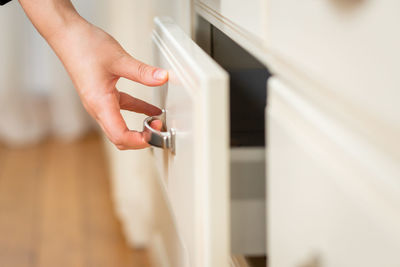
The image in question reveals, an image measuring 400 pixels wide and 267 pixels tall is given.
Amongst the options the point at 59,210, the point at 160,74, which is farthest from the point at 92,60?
the point at 59,210

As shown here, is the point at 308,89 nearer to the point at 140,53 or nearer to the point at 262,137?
A: the point at 262,137

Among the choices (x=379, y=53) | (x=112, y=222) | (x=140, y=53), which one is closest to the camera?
(x=379, y=53)

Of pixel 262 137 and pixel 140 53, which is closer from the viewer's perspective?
pixel 262 137

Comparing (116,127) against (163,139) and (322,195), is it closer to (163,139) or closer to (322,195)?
(163,139)

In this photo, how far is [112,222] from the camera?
170 centimetres

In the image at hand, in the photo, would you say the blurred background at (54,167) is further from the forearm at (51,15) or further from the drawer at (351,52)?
the drawer at (351,52)

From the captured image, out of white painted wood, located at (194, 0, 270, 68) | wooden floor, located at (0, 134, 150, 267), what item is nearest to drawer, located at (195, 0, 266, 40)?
white painted wood, located at (194, 0, 270, 68)

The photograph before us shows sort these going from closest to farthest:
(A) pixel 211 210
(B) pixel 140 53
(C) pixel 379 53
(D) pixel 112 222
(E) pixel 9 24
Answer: (C) pixel 379 53
(A) pixel 211 210
(B) pixel 140 53
(D) pixel 112 222
(E) pixel 9 24

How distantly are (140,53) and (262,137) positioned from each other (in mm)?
797

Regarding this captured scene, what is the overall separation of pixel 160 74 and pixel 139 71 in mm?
51

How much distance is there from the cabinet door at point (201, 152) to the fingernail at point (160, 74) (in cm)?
6

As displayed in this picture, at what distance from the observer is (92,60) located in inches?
28.2

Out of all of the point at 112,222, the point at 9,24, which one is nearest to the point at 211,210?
the point at 112,222

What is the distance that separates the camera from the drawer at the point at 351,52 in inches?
11.7
